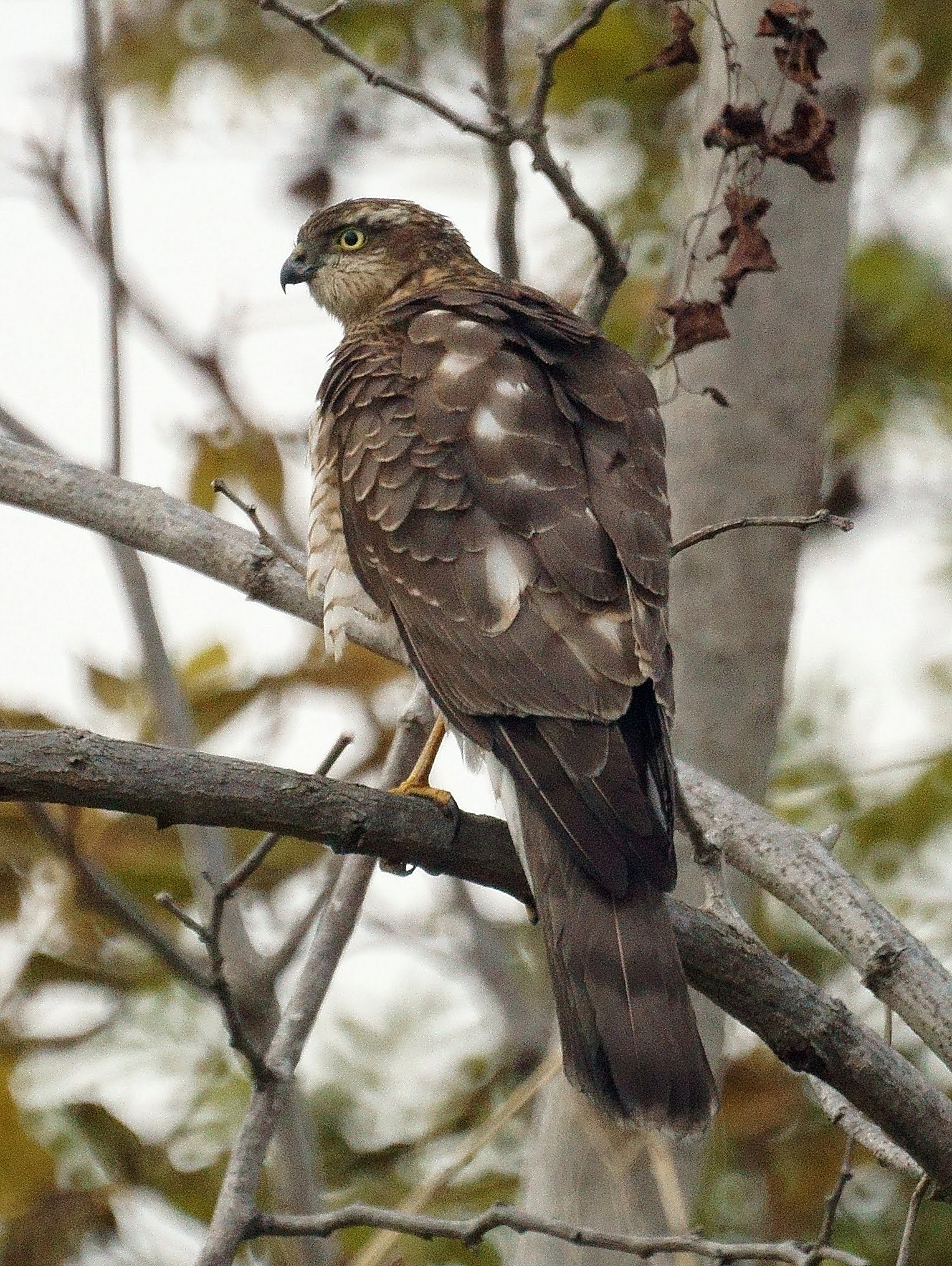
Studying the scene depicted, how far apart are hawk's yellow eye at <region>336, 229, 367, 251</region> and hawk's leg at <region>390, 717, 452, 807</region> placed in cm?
169

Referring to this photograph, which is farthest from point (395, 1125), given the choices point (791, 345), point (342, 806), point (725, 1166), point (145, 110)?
point (145, 110)

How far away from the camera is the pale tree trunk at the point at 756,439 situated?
13.4 feet

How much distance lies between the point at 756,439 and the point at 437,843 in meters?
1.81

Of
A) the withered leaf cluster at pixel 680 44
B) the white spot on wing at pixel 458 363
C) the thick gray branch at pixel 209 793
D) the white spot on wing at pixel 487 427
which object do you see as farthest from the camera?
the withered leaf cluster at pixel 680 44

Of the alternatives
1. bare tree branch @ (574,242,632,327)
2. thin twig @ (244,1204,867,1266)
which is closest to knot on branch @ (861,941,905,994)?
thin twig @ (244,1204,867,1266)

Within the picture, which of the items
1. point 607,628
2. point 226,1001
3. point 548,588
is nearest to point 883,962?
point 607,628

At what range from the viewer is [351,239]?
4883 mm

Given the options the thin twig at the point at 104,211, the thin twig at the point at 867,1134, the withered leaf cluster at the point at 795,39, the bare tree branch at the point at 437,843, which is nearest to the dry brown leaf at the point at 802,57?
the withered leaf cluster at the point at 795,39

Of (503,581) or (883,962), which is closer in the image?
(883,962)

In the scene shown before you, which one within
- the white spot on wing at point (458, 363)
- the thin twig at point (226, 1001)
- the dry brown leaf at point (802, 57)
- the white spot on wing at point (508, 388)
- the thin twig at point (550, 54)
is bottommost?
the thin twig at point (226, 1001)

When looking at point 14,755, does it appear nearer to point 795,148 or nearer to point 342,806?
point 342,806

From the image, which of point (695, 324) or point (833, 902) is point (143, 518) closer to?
point (695, 324)

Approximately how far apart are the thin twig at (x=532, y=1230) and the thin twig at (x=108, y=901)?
4.42 feet

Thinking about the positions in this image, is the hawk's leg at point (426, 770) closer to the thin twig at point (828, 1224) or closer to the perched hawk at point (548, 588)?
the perched hawk at point (548, 588)
